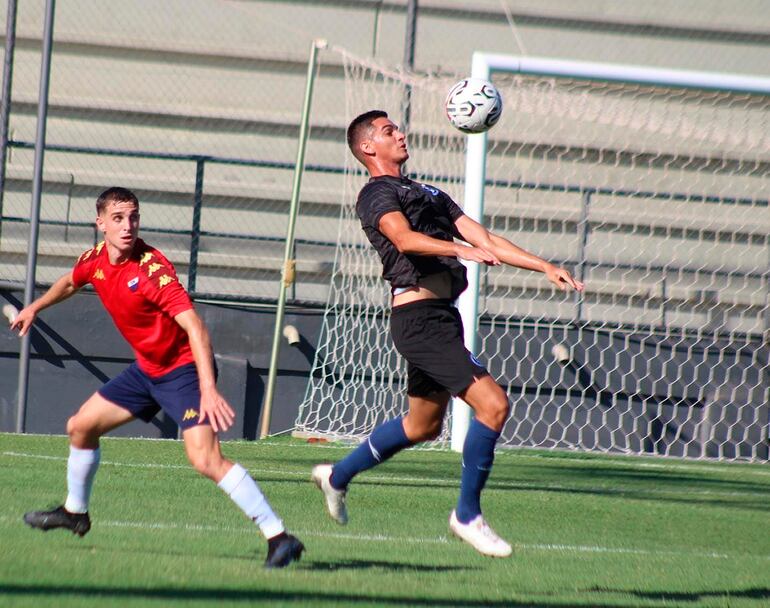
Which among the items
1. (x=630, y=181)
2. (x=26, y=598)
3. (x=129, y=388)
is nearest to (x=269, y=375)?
(x=630, y=181)

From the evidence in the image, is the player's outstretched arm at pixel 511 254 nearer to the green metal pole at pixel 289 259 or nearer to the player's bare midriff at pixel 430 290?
the player's bare midriff at pixel 430 290

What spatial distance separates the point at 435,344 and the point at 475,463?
581 mm

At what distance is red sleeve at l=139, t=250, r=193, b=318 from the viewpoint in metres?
5.40

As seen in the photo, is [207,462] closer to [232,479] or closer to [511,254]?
[232,479]

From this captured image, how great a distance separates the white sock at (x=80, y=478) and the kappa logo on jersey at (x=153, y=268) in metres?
0.90

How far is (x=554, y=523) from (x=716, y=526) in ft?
3.33

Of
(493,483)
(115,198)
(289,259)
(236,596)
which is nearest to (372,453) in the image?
(115,198)

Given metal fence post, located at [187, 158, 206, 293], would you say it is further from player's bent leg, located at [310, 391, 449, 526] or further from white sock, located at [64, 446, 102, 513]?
white sock, located at [64, 446, 102, 513]

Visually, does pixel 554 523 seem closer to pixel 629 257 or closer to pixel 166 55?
pixel 629 257

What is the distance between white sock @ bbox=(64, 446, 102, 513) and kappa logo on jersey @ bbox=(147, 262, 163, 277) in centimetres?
90

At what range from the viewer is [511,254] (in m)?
5.95

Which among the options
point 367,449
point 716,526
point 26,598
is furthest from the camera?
point 716,526

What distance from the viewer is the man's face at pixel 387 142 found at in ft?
21.0

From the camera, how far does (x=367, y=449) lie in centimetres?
646
